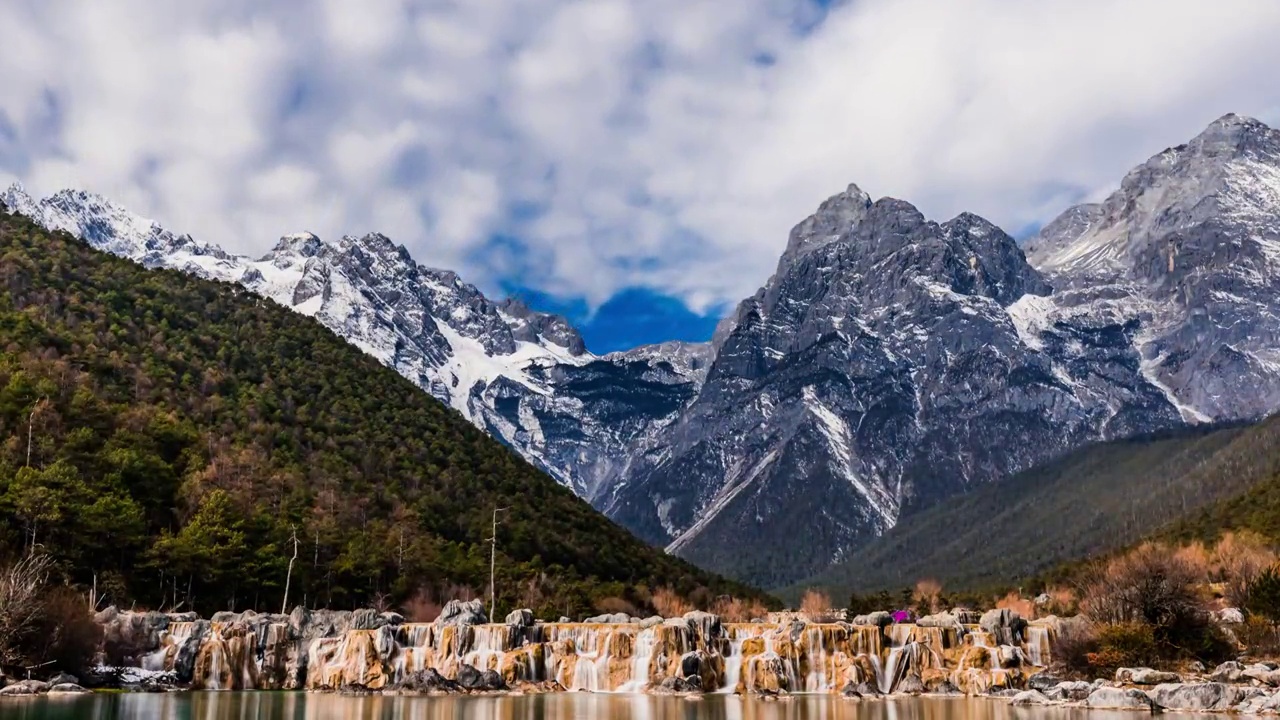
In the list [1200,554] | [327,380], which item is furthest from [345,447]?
[1200,554]

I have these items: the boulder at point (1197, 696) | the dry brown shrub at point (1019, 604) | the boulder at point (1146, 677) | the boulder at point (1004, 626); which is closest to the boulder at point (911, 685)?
the boulder at point (1004, 626)

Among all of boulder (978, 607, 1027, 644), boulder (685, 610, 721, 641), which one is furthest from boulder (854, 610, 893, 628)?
boulder (685, 610, 721, 641)

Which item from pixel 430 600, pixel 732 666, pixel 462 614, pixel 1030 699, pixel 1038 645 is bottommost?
pixel 1030 699

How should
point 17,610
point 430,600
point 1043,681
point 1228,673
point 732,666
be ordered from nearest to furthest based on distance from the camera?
point 17,610 < point 1228,673 < point 1043,681 < point 732,666 < point 430,600

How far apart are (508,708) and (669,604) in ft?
220

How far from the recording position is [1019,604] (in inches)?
6220

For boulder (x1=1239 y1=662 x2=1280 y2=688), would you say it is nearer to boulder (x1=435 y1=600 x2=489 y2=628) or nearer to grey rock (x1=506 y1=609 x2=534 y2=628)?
grey rock (x1=506 y1=609 x2=534 y2=628)

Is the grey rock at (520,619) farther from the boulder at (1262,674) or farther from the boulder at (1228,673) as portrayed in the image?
the boulder at (1262,674)

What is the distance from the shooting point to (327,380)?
145750 mm

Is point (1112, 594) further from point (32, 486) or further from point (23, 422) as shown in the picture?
point (23, 422)

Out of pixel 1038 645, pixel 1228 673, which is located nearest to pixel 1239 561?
pixel 1038 645

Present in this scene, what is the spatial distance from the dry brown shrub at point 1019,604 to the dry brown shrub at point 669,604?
38543 millimetres

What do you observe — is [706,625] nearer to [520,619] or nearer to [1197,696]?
[520,619]

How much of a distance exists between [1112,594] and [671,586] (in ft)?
211
